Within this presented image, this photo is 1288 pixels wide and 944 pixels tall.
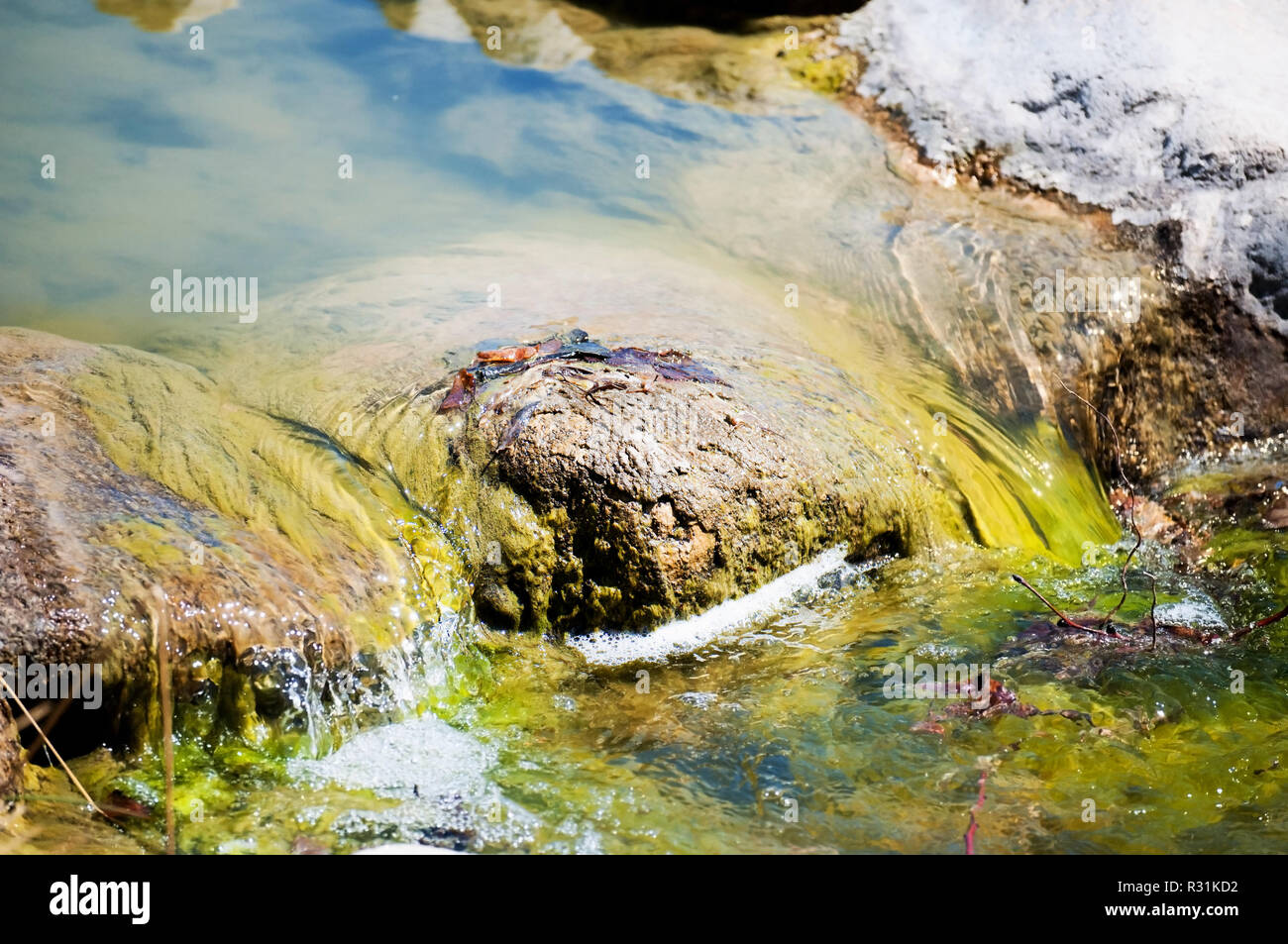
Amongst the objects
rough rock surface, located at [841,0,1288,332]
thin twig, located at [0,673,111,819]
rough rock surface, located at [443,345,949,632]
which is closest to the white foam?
rough rock surface, located at [443,345,949,632]

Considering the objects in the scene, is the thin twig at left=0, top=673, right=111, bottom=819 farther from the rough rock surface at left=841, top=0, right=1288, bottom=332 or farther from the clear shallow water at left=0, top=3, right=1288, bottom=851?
the rough rock surface at left=841, top=0, right=1288, bottom=332

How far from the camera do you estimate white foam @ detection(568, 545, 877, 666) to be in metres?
3.96

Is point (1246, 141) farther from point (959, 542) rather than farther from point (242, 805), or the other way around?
point (242, 805)

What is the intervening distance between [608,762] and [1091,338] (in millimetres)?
4072

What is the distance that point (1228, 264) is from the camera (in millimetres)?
6031

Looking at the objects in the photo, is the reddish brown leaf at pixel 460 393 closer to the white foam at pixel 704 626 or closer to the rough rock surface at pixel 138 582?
the rough rock surface at pixel 138 582

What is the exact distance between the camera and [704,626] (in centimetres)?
411

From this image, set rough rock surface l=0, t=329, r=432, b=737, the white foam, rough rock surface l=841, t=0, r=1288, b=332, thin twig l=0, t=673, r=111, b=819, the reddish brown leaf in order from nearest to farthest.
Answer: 1. thin twig l=0, t=673, r=111, b=819
2. rough rock surface l=0, t=329, r=432, b=737
3. the white foam
4. the reddish brown leaf
5. rough rock surface l=841, t=0, r=1288, b=332

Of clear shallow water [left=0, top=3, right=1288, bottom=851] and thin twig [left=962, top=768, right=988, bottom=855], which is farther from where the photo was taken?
clear shallow water [left=0, top=3, right=1288, bottom=851]

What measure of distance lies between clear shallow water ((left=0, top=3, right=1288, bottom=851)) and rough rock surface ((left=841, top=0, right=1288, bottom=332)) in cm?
42

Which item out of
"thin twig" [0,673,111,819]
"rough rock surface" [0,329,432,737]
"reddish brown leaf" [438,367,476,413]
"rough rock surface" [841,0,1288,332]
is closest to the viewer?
"thin twig" [0,673,111,819]

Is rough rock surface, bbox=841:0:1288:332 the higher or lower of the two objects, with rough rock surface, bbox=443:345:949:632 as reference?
higher

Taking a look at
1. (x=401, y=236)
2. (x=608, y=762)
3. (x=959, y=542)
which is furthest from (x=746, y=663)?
(x=401, y=236)

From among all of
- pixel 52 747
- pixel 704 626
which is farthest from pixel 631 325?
pixel 52 747
